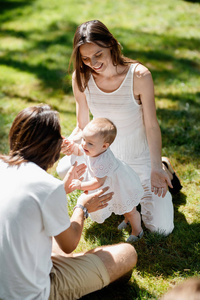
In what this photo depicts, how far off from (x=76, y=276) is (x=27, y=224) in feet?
1.68

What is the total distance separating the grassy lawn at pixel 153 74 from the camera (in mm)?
2789

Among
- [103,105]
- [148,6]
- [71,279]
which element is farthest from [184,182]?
[148,6]

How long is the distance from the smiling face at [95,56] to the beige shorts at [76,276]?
1456mm

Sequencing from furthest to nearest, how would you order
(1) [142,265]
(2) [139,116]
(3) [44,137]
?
(2) [139,116] → (1) [142,265] → (3) [44,137]

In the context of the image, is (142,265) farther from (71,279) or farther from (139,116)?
(139,116)

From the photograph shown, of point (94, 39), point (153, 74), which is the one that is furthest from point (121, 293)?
point (153, 74)

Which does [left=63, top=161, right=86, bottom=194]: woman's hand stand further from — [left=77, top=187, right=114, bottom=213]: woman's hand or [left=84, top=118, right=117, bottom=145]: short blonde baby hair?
[left=84, top=118, right=117, bottom=145]: short blonde baby hair

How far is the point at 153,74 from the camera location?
18.7 ft

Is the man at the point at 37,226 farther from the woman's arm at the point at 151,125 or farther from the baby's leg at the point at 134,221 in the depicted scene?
the woman's arm at the point at 151,125

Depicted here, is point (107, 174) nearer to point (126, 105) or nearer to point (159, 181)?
point (159, 181)

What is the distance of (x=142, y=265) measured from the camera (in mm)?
2740

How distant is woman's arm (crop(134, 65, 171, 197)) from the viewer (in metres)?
2.92

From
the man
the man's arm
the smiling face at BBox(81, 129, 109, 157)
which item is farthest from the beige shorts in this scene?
the smiling face at BBox(81, 129, 109, 157)

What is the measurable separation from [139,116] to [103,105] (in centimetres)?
32
